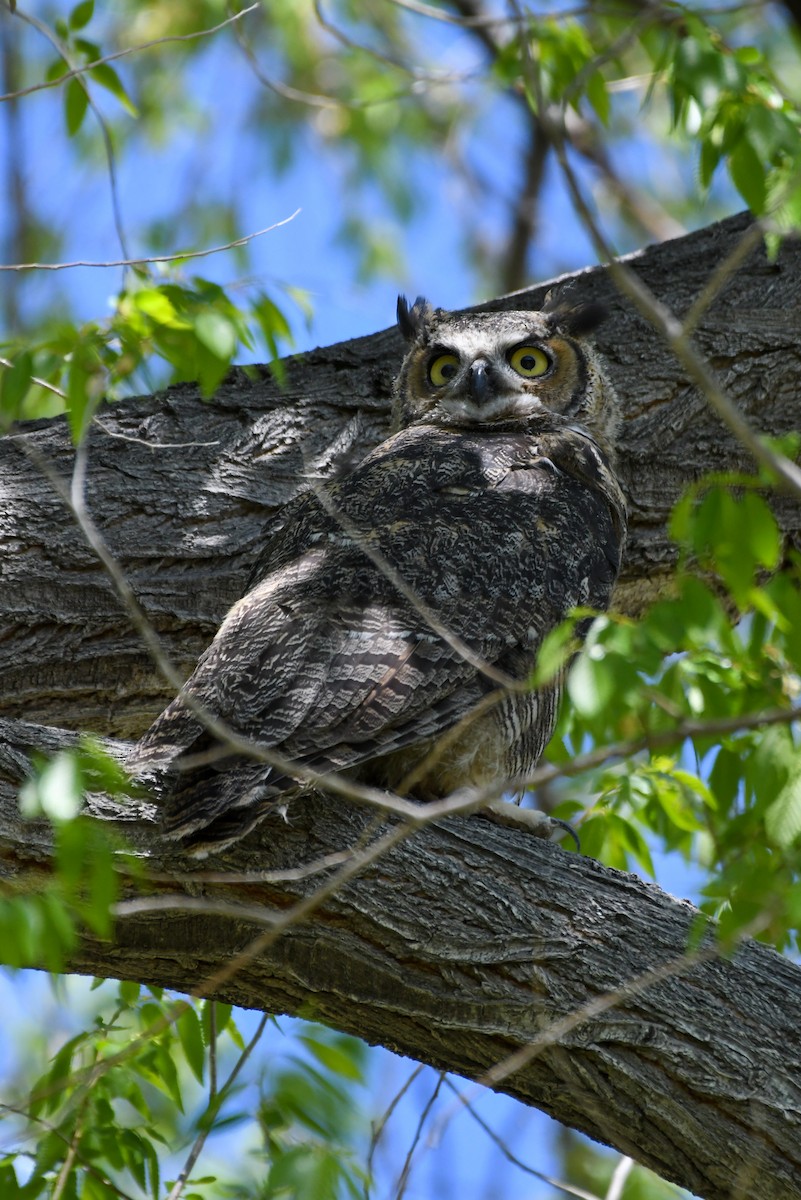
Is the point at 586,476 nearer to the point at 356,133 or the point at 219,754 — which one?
the point at 219,754

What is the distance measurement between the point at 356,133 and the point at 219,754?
26.4 ft

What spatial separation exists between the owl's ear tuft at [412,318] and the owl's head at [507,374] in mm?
14

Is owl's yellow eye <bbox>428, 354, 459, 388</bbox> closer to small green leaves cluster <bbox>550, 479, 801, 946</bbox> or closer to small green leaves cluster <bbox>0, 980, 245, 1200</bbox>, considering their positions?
small green leaves cluster <bbox>550, 479, 801, 946</bbox>

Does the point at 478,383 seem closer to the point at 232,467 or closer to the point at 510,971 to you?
the point at 232,467

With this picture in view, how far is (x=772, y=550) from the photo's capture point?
1.92m

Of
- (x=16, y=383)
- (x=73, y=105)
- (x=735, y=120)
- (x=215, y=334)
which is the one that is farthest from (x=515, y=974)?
(x=73, y=105)

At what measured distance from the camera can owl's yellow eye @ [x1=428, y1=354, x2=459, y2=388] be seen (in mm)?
4418

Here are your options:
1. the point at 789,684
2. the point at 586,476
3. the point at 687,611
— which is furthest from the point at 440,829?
the point at 789,684

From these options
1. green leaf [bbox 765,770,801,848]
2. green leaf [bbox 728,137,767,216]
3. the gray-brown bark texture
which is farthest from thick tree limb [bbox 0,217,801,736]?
green leaf [bbox 765,770,801,848]

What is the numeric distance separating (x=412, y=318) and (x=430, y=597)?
5.28 ft

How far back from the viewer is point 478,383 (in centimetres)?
417

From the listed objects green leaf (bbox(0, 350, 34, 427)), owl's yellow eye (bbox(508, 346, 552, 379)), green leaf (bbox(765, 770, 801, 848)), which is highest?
owl's yellow eye (bbox(508, 346, 552, 379))

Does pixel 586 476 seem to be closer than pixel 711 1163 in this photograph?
No

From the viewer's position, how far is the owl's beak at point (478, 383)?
13.7 feet
